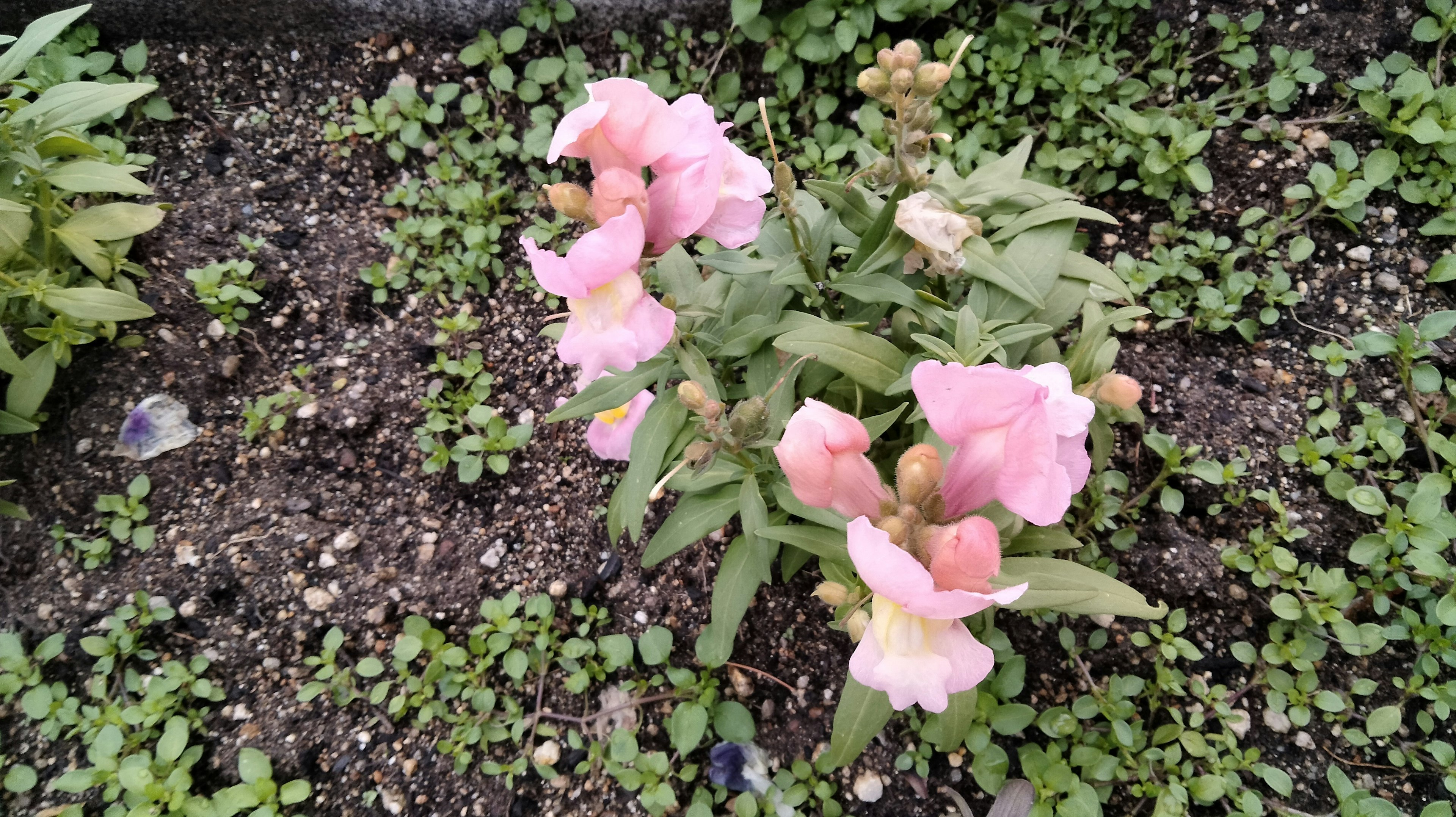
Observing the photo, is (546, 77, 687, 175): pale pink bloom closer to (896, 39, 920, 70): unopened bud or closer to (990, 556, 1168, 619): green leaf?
(896, 39, 920, 70): unopened bud

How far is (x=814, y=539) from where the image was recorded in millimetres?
1666

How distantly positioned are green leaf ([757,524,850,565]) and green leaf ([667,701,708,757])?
0.72 metres

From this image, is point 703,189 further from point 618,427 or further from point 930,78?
point 618,427

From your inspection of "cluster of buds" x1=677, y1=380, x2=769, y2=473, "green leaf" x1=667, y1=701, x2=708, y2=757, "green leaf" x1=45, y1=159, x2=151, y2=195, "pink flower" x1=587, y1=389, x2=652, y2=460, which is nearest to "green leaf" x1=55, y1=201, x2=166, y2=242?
"green leaf" x1=45, y1=159, x2=151, y2=195

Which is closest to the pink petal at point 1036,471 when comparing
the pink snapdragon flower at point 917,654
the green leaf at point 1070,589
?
the pink snapdragon flower at point 917,654

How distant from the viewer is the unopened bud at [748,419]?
4.91 ft

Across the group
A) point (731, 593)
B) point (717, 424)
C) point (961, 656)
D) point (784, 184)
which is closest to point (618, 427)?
point (731, 593)

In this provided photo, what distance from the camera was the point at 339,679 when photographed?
228 cm

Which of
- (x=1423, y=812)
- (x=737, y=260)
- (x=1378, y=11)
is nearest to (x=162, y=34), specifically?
(x=737, y=260)

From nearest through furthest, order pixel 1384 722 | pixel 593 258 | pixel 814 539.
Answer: pixel 593 258 → pixel 814 539 → pixel 1384 722

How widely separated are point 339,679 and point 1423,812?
105 inches

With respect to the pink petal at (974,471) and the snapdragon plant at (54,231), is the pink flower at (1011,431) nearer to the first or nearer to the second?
the pink petal at (974,471)

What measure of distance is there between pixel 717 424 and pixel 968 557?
1.76 feet

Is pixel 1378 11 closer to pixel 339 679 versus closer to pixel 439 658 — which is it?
pixel 439 658
